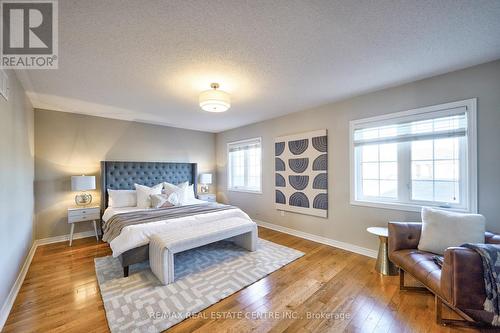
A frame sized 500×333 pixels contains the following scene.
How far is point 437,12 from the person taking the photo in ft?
4.62

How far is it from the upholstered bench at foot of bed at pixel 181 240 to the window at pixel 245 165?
5.88 feet

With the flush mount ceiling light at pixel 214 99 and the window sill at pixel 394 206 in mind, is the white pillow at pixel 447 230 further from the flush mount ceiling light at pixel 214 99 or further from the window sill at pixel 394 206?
the flush mount ceiling light at pixel 214 99

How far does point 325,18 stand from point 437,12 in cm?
79

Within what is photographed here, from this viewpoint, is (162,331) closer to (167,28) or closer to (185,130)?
(167,28)

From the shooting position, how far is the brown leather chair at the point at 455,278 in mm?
1406

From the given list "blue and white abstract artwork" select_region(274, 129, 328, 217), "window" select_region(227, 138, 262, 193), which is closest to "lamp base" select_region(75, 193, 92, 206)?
"window" select_region(227, 138, 262, 193)

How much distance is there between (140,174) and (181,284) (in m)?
2.91

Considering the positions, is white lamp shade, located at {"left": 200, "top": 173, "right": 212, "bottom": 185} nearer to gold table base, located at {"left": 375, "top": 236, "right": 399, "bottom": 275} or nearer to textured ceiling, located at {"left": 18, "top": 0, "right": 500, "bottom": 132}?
textured ceiling, located at {"left": 18, "top": 0, "right": 500, "bottom": 132}

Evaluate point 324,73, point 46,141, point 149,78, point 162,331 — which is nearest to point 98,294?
point 162,331

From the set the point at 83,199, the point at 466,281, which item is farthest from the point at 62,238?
the point at 466,281

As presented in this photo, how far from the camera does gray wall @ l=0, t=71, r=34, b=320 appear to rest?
1.77 meters

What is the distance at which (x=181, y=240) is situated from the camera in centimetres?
226

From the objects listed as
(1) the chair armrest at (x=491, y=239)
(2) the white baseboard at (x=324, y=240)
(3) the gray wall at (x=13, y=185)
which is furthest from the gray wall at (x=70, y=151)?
(1) the chair armrest at (x=491, y=239)

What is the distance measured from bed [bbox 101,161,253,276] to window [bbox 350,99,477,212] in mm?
2052
